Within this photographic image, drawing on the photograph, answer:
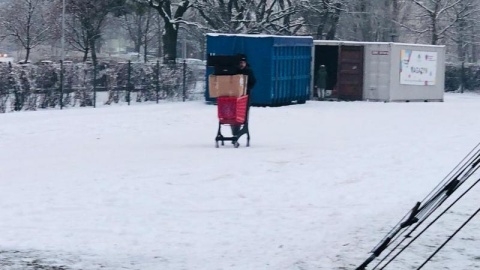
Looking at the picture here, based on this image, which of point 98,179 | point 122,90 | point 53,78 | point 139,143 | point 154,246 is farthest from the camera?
point 122,90

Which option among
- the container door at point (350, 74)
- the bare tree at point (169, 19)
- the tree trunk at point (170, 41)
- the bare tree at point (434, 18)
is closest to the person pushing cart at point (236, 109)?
the container door at point (350, 74)

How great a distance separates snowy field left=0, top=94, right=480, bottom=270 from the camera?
1042cm

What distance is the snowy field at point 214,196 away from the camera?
10422mm

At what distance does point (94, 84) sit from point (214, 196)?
68.4 feet

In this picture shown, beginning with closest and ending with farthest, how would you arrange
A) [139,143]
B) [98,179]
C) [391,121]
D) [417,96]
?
[98,179], [139,143], [391,121], [417,96]

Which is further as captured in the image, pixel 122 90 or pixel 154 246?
pixel 122 90

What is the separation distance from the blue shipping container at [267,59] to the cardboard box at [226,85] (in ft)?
45.6

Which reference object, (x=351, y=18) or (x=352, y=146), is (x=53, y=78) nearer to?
(x=352, y=146)

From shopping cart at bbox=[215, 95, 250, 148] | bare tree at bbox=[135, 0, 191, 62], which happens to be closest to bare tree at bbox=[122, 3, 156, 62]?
bare tree at bbox=[135, 0, 191, 62]

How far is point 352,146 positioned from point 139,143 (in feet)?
14.7

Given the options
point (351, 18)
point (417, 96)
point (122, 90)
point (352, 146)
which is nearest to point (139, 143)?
point (352, 146)

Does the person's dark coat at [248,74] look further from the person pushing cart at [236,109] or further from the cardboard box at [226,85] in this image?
the cardboard box at [226,85]

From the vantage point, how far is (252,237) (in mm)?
11273

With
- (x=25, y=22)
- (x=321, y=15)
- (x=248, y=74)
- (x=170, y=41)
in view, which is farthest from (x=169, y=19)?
(x=248, y=74)
